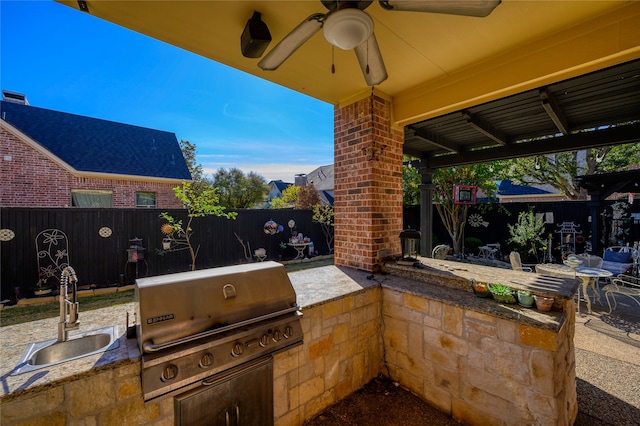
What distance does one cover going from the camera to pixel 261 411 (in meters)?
1.63

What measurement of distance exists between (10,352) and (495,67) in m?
3.72

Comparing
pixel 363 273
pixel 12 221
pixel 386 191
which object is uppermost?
pixel 386 191

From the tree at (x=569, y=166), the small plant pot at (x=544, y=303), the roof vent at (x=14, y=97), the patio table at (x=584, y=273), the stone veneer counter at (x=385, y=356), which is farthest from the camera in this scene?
the roof vent at (x=14, y=97)

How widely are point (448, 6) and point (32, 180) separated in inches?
460

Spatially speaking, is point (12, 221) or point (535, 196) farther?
point (535, 196)

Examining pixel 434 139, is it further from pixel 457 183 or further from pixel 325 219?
pixel 325 219

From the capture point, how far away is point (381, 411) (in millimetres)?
2051

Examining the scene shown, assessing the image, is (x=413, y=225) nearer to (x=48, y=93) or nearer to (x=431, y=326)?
(x=431, y=326)

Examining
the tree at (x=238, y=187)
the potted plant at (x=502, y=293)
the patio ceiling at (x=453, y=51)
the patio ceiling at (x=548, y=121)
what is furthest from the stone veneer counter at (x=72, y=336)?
the tree at (x=238, y=187)

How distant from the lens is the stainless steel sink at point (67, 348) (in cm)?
127

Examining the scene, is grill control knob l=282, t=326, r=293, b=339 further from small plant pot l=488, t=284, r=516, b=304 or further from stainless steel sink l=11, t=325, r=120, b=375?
small plant pot l=488, t=284, r=516, b=304

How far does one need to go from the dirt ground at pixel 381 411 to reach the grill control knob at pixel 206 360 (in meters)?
1.06

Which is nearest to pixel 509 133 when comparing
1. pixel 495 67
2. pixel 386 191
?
pixel 495 67

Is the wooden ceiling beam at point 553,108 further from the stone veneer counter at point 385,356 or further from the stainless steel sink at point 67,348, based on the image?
the stainless steel sink at point 67,348
